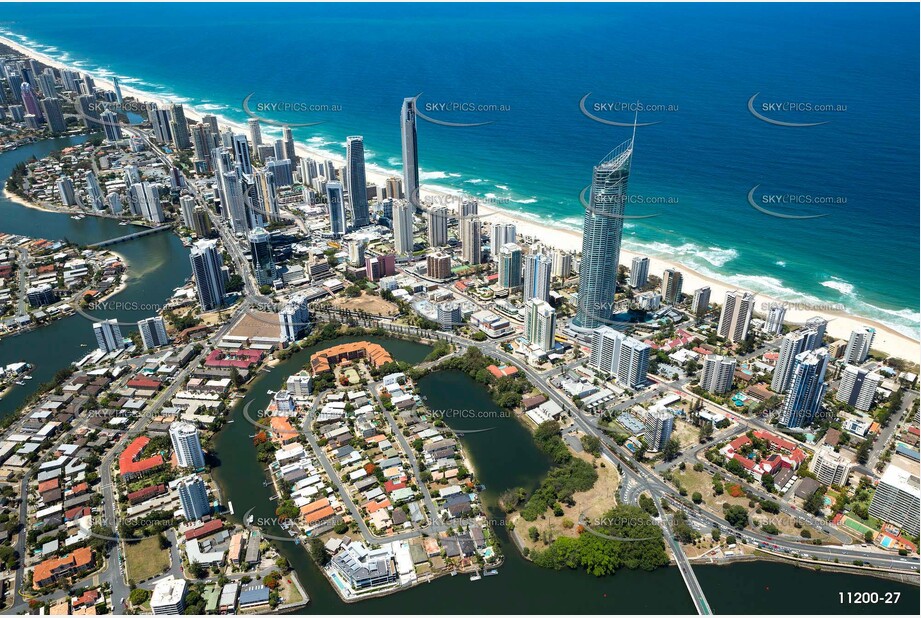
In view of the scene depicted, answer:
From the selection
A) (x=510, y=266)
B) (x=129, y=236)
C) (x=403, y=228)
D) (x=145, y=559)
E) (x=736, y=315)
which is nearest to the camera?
(x=145, y=559)

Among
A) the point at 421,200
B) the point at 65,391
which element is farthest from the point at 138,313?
the point at 421,200

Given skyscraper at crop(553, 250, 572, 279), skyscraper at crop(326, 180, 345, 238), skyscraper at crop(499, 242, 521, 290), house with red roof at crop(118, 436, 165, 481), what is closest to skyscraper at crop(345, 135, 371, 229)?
skyscraper at crop(326, 180, 345, 238)

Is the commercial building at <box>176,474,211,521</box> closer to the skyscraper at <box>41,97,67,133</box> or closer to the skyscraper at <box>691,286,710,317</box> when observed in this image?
the skyscraper at <box>691,286,710,317</box>

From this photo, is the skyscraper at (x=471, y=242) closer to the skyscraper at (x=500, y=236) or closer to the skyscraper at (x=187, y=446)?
the skyscraper at (x=500, y=236)

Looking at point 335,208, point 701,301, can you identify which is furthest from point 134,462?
point 701,301

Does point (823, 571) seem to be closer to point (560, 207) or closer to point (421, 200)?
point (560, 207)

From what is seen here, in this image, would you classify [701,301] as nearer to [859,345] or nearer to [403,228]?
[859,345]
